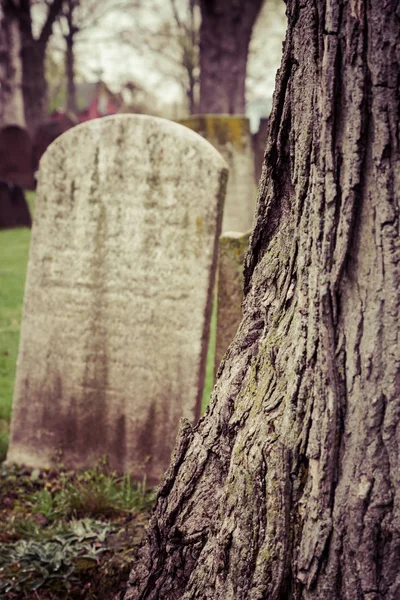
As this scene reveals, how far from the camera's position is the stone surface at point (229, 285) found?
3209mm

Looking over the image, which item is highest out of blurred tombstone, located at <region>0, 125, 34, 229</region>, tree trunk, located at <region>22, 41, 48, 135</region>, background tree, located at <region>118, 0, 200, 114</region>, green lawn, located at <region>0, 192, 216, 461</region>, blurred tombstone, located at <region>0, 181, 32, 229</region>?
background tree, located at <region>118, 0, 200, 114</region>

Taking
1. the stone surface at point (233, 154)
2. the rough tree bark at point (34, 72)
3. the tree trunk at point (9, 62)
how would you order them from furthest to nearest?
1. the rough tree bark at point (34, 72)
2. the tree trunk at point (9, 62)
3. the stone surface at point (233, 154)

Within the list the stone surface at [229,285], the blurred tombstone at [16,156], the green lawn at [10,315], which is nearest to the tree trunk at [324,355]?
the stone surface at [229,285]

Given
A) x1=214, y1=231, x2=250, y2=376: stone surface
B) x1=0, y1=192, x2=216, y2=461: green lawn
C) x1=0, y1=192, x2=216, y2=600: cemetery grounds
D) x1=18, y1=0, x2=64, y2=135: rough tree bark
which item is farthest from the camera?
x1=18, y1=0, x2=64, y2=135: rough tree bark

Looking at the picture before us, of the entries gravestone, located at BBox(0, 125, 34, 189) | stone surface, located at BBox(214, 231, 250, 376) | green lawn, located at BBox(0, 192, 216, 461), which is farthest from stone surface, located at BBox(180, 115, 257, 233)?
gravestone, located at BBox(0, 125, 34, 189)

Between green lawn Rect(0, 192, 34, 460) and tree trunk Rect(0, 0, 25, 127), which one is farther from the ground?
tree trunk Rect(0, 0, 25, 127)

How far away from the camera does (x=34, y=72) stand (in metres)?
20.3

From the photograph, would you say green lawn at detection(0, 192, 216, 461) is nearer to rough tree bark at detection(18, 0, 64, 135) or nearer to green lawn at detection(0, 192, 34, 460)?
green lawn at detection(0, 192, 34, 460)

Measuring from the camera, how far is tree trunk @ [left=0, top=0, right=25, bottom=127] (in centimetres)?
1960

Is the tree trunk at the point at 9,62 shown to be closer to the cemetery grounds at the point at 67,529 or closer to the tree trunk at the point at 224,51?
the tree trunk at the point at 224,51

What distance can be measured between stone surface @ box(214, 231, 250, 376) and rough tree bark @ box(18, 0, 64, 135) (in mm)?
18405

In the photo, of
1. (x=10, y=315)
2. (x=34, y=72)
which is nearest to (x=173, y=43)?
(x=34, y=72)

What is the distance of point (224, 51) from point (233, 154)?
14.8 feet

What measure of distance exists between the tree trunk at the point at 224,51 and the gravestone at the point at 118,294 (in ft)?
27.5
